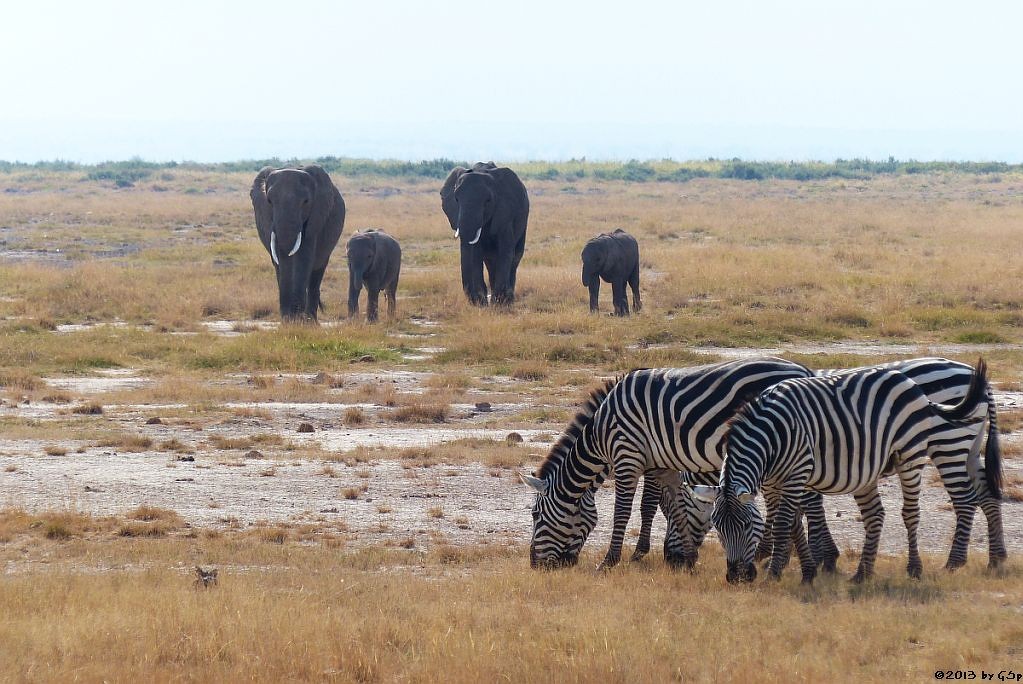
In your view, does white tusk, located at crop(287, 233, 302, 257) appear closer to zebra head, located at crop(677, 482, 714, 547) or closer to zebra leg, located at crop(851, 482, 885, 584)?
zebra head, located at crop(677, 482, 714, 547)

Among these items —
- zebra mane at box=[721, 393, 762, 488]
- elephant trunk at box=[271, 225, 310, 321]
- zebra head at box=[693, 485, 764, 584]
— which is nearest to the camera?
zebra head at box=[693, 485, 764, 584]

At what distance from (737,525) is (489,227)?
2004cm

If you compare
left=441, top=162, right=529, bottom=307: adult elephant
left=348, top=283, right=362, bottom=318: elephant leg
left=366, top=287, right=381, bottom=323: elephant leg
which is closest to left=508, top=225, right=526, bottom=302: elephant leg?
left=441, top=162, right=529, bottom=307: adult elephant

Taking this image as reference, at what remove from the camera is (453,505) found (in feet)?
38.9

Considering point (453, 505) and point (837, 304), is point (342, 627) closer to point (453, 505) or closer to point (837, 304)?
point (453, 505)

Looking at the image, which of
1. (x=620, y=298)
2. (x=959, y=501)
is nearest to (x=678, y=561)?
(x=959, y=501)

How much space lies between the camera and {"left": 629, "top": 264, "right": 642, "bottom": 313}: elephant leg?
2681 cm

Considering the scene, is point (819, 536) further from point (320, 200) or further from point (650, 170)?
point (650, 170)

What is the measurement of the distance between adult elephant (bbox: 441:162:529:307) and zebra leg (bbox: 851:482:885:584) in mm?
17573

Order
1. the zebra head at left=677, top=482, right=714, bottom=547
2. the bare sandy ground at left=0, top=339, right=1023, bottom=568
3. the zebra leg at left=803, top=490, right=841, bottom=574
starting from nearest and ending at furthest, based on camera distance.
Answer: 1. the zebra leg at left=803, top=490, right=841, bottom=574
2. the zebra head at left=677, top=482, right=714, bottom=547
3. the bare sandy ground at left=0, top=339, right=1023, bottom=568

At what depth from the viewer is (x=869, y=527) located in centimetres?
940

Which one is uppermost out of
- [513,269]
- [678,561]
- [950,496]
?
[950,496]

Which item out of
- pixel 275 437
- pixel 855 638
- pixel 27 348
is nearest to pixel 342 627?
pixel 855 638

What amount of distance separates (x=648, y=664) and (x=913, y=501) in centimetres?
330
